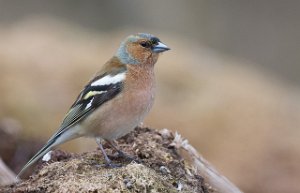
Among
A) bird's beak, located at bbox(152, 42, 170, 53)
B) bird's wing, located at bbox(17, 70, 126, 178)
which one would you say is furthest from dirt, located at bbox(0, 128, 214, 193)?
bird's beak, located at bbox(152, 42, 170, 53)

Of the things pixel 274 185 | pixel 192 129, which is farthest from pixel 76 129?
pixel 192 129

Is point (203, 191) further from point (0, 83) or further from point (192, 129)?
point (0, 83)

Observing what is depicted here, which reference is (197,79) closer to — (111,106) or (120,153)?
(111,106)

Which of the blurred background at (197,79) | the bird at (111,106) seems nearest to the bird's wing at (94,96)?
the bird at (111,106)

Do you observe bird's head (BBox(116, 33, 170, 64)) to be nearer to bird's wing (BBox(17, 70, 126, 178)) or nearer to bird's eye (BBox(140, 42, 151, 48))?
bird's eye (BBox(140, 42, 151, 48))

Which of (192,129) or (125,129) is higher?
(125,129)

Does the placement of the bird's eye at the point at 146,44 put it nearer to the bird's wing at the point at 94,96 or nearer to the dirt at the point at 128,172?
the bird's wing at the point at 94,96

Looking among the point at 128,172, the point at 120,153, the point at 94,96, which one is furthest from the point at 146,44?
the point at 128,172
